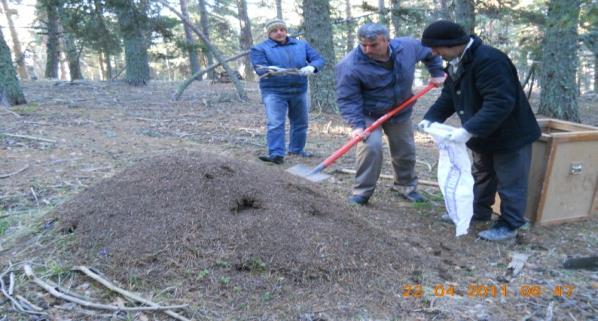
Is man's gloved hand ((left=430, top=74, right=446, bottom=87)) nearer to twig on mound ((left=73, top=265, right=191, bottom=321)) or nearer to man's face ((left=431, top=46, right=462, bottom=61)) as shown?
man's face ((left=431, top=46, right=462, bottom=61))

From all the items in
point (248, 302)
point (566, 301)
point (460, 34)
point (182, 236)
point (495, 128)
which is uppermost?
point (460, 34)

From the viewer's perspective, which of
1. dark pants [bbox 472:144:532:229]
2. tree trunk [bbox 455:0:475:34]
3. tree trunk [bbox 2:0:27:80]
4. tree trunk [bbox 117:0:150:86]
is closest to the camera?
dark pants [bbox 472:144:532:229]

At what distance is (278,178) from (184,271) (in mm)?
1197

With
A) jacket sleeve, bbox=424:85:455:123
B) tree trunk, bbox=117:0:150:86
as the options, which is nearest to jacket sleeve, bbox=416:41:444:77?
jacket sleeve, bbox=424:85:455:123

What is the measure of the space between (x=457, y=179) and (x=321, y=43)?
17.2 ft

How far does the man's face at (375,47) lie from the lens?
3.42 meters

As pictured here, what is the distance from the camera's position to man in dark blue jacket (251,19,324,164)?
5164 mm

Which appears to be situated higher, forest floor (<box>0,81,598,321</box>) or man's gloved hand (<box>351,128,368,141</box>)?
man's gloved hand (<box>351,128,368,141</box>)

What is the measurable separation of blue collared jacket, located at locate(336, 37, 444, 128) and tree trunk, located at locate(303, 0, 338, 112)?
425 cm

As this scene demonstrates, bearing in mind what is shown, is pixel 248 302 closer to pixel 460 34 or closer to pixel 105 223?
pixel 105 223

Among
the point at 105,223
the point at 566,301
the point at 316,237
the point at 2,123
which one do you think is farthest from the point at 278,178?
the point at 2,123

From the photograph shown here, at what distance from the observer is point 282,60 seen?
5.22 m

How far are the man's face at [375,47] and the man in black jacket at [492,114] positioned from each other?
1.51 feet

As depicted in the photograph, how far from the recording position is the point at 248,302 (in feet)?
7.75
